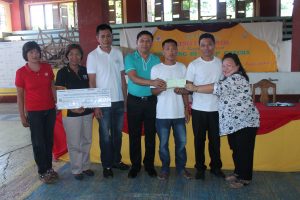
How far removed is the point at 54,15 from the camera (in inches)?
632

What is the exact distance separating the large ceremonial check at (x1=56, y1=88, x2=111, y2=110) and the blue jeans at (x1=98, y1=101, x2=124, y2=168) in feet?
0.46

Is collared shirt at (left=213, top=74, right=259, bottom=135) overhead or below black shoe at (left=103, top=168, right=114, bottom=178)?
overhead

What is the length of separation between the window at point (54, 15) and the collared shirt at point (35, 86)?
43.8 feet

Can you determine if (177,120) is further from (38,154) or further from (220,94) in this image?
(38,154)

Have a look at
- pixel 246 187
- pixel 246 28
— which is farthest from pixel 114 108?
pixel 246 28

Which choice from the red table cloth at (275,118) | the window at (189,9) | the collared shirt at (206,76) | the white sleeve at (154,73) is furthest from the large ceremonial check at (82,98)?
the window at (189,9)

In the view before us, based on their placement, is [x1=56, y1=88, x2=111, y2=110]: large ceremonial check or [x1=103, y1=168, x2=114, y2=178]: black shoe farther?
[x1=103, y1=168, x2=114, y2=178]: black shoe

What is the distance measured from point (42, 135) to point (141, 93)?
111cm

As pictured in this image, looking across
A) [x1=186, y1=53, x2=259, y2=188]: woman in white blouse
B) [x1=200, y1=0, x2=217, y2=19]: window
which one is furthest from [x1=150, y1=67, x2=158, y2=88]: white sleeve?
[x1=200, y1=0, x2=217, y2=19]: window

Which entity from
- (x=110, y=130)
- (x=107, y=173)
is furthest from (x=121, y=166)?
(x=110, y=130)

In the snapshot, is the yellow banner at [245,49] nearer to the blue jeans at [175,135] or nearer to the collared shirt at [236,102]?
the blue jeans at [175,135]

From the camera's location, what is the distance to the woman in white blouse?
2.87 meters

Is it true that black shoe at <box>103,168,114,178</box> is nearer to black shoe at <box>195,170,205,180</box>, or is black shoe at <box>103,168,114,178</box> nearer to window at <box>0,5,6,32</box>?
A: black shoe at <box>195,170,205,180</box>

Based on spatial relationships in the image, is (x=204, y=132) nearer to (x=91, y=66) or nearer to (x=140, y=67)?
(x=140, y=67)
